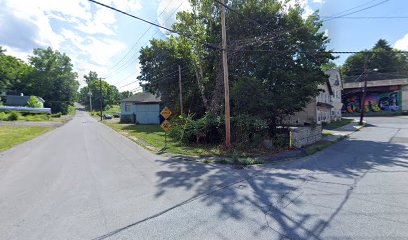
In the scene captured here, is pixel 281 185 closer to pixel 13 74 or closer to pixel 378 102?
pixel 378 102

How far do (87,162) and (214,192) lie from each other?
20.9 ft

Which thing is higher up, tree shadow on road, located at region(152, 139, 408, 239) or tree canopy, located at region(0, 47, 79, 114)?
tree canopy, located at region(0, 47, 79, 114)

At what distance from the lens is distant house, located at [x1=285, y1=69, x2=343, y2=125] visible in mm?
24297

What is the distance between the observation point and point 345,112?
43.2 metres

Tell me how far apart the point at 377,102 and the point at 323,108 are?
23.7m

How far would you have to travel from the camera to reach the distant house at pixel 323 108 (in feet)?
79.7

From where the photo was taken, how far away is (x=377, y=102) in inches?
1588

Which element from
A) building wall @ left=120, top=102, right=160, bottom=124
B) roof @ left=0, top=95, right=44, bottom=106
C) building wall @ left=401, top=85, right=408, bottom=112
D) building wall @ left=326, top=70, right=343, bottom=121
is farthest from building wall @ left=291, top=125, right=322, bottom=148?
roof @ left=0, top=95, right=44, bottom=106

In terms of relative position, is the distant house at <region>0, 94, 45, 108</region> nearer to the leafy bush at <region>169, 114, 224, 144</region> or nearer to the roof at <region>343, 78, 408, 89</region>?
the leafy bush at <region>169, 114, 224, 144</region>

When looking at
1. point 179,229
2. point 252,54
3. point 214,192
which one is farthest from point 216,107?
point 179,229

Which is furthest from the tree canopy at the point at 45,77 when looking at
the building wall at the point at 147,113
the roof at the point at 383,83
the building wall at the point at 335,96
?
the roof at the point at 383,83

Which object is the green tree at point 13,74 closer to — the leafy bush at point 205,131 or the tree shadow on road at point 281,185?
the leafy bush at point 205,131

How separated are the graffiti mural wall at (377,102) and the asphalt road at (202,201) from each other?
4094 cm

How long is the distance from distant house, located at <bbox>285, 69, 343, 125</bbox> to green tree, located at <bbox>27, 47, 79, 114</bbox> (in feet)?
246
